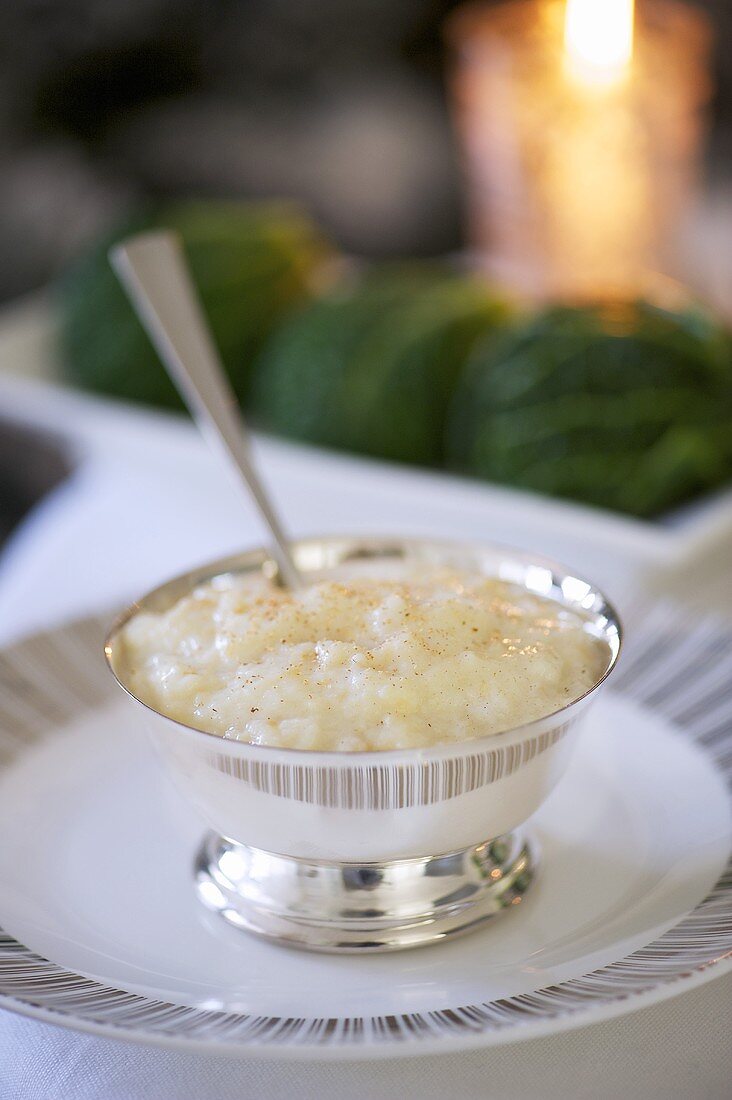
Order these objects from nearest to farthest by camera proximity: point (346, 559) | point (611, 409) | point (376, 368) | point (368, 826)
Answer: point (368, 826) < point (346, 559) < point (611, 409) < point (376, 368)

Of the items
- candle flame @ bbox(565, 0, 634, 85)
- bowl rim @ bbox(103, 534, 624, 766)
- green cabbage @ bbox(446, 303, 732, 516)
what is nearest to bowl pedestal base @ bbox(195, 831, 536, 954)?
bowl rim @ bbox(103, 534, 624, 766)

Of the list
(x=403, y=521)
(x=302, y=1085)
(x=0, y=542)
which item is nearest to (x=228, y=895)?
(x=302, y=1085)

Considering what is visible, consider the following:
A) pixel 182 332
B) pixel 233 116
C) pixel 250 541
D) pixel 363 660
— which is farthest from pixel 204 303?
pixel 233 116

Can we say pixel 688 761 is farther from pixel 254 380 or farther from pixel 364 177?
pixel 364 177

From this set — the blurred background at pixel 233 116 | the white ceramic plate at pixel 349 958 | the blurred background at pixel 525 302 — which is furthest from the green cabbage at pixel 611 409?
the blurred background at pixel 233 116

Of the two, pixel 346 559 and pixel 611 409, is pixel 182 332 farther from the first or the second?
pixel 611 409

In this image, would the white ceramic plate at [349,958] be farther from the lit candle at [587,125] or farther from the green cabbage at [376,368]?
the lit candle at [587,125]
